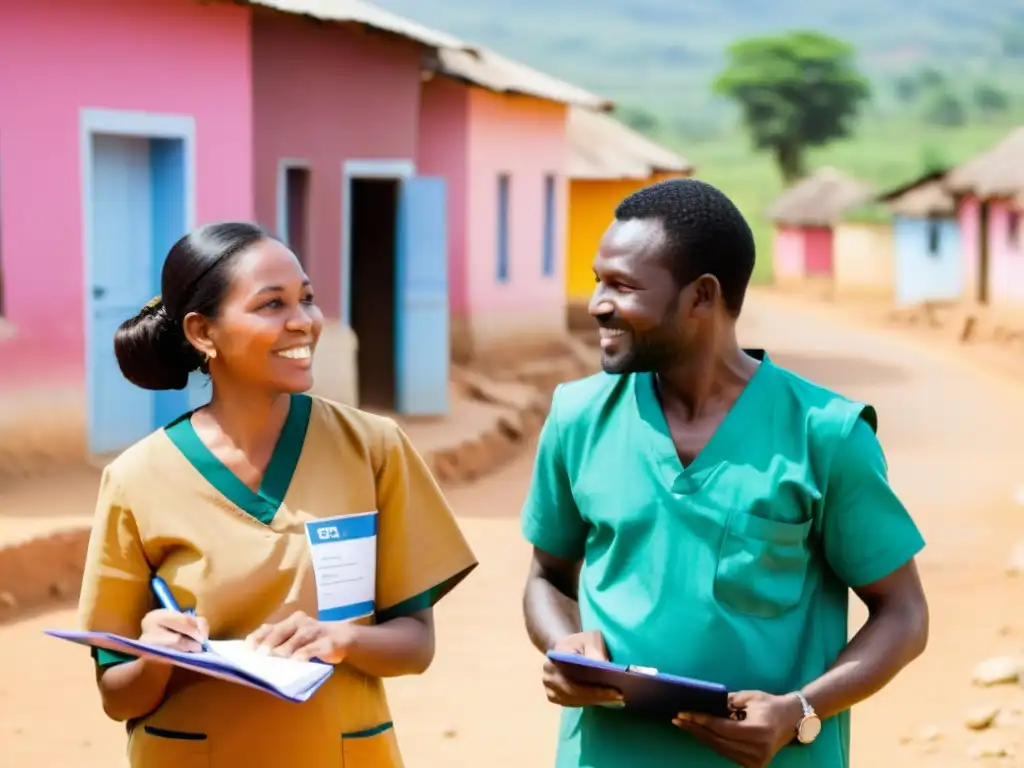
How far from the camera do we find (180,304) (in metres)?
3.08

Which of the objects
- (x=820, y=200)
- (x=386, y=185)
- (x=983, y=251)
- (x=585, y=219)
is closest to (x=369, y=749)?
(x=386, y=185)

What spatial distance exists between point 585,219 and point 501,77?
27.6ft

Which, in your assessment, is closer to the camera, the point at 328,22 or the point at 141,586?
the point at 141,586

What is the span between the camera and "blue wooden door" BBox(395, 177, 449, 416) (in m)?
14.4

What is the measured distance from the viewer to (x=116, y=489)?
2979mm

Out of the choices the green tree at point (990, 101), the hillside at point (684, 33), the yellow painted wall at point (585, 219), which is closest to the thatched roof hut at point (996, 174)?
the yellow painted wall at point (585, 219)

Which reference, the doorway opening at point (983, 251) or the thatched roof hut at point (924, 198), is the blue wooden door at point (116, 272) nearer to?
the doorway opening at point (983, 251)

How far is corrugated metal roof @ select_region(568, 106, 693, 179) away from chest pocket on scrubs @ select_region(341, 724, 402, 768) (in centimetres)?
2184

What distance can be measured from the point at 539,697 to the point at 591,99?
558 inches

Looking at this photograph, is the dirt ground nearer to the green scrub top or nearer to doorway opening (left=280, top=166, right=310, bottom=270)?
doorway opening (left=280, top=166, right=310, bottom=270)

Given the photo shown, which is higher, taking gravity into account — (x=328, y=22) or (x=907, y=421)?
(x=328, y=22)

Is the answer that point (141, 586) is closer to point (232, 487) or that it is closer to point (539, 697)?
point (232, 487)

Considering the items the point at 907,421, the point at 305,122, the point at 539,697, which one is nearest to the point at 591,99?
the point at 907,421

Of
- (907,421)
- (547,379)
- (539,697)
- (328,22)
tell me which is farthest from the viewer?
(547,379)
